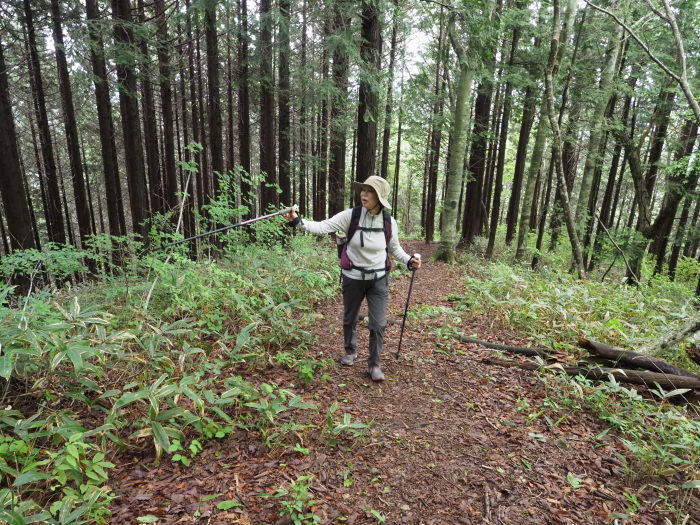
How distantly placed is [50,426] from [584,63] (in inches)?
682

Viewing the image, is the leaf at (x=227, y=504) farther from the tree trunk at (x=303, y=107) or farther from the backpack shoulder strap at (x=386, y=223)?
the tree trunk at (x=303, y=107)

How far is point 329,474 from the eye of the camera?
276cm

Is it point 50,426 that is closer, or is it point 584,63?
point 50,426

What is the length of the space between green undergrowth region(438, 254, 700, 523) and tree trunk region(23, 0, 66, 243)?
13960mm

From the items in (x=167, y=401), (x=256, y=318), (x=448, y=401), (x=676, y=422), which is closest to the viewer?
(x=167, y=401)

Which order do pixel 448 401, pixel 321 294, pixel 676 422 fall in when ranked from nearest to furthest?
pixel 676 422 → pixel 448 401 → pixel 321 294

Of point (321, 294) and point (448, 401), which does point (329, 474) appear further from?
point (321, 294)

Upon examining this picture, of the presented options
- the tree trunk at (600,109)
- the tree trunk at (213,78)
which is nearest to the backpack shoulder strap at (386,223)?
the tree trunk at (213,78)

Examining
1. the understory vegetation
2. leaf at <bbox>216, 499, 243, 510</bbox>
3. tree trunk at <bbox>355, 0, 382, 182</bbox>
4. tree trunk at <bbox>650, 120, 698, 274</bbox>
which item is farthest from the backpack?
tree trunk at <bbox>650, 120, 698, 274</bbox>

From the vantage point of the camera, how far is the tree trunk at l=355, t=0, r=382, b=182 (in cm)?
899

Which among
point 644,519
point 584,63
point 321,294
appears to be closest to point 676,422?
point 644,519

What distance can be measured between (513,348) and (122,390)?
16.4 ft

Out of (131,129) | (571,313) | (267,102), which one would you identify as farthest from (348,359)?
(267,102)

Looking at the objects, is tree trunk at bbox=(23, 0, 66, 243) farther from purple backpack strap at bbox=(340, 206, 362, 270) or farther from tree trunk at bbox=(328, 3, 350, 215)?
purple backpack strap at bbox=(340, 206, 362, 270)
